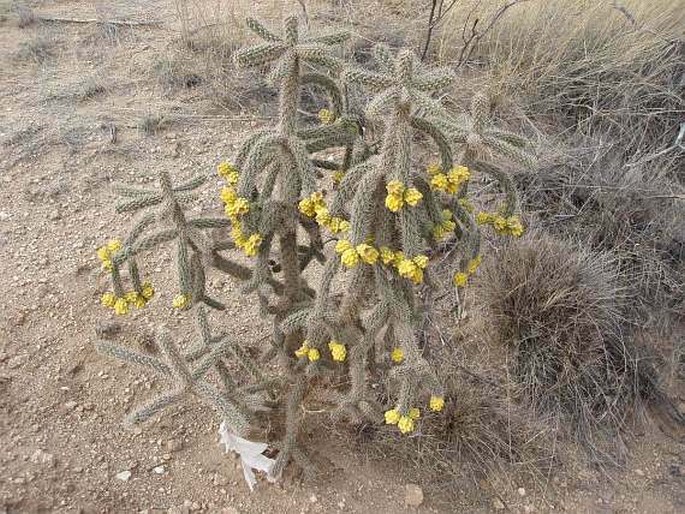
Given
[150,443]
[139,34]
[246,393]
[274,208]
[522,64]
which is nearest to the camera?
[274,208]

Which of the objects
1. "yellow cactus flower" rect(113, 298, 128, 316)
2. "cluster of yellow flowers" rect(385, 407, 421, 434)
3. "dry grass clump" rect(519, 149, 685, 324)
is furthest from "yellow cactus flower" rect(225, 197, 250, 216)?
"dry grass clump" rect(519, 149, 685, 324)

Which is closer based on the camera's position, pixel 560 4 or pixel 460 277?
pixel 460 277

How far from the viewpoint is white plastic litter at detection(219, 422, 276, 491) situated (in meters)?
2.17

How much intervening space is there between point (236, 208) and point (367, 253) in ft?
1.26

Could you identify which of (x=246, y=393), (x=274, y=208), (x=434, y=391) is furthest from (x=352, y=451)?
(x=274, y=208)

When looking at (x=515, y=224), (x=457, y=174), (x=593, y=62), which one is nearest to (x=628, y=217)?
(x=593, y=62)

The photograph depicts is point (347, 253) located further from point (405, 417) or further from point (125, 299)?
point (125, 299)

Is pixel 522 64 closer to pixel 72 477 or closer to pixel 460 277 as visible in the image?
pixel 460 277

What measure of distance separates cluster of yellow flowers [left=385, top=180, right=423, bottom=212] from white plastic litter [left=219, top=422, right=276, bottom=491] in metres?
1.09

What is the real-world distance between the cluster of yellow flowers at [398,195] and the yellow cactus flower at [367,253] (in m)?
0.14

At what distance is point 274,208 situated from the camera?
1799 mm

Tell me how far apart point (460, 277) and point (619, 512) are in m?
1.40

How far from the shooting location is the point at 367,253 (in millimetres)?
1640

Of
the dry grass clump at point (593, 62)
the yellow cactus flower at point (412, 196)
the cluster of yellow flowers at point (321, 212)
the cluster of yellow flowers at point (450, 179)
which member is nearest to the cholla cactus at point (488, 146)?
the cluster of yellow flowers at point (450, 179)
